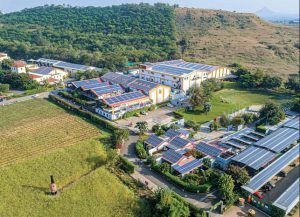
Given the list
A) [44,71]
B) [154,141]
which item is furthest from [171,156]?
[44,71]

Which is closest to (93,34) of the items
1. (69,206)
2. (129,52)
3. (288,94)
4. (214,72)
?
(129,52)

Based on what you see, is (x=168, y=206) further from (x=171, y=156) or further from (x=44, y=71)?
(x=44, y=71)

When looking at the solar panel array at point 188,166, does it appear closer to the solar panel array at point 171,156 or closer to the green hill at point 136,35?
the solar panel array at point 171,156

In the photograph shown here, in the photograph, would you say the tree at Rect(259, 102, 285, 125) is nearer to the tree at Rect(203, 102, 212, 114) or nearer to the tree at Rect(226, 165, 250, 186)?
the tree at Rect(203, 102, 212, 114)

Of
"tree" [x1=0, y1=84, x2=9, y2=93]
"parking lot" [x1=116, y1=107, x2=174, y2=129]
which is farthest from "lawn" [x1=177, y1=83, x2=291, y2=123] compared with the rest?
"tree" [x1=0, y1=84, x2=9, y2=93]

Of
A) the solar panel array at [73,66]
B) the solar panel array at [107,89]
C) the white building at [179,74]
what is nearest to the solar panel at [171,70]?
the white building at [179,74]
